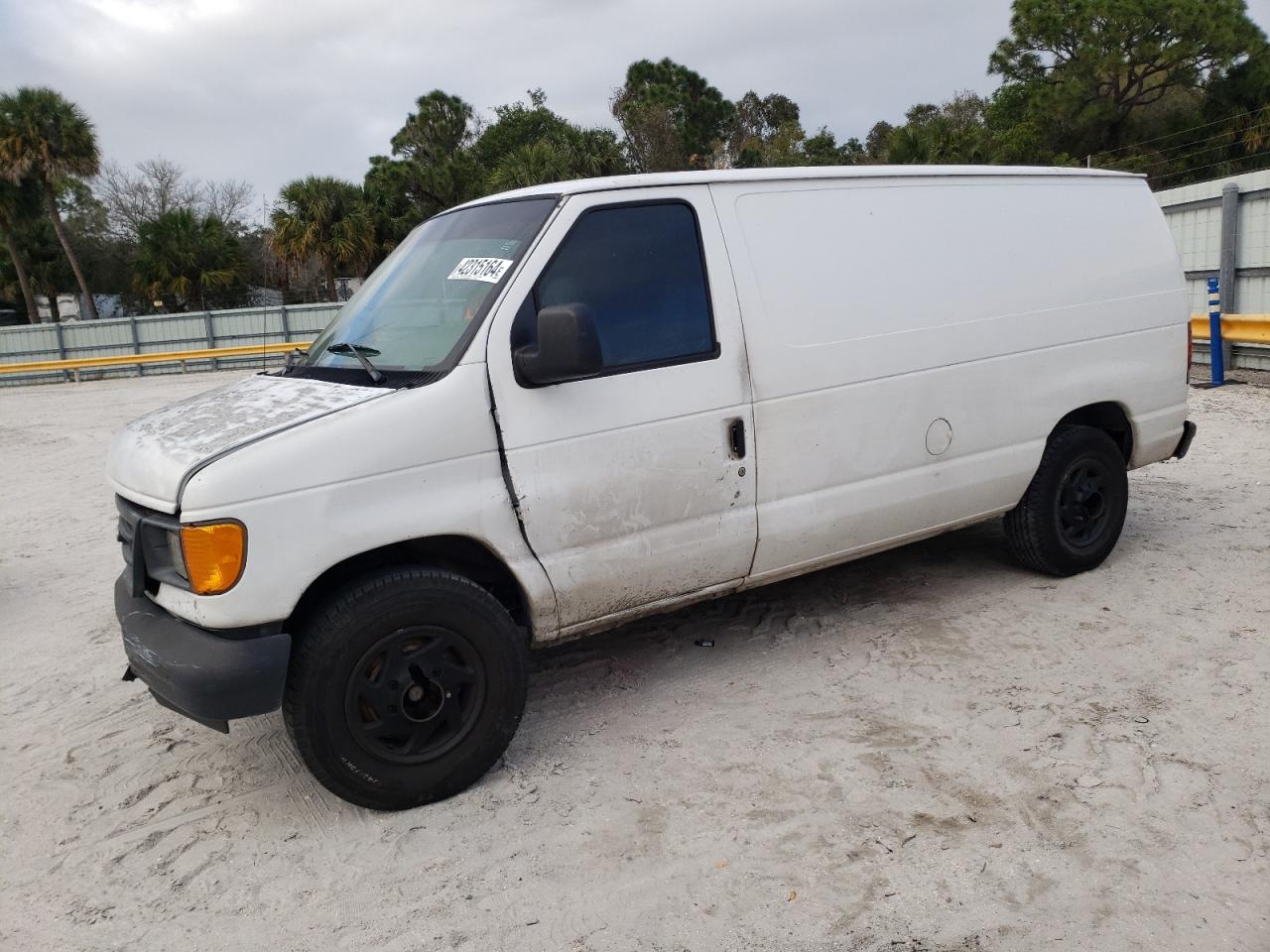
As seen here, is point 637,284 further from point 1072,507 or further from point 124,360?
point 124,360

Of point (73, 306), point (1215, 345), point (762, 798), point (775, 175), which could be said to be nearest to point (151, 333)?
point (73, 306)

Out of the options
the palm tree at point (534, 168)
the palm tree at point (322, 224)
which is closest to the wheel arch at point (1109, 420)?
the palm tree at point (534, 168)

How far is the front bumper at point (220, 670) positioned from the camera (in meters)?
3.01

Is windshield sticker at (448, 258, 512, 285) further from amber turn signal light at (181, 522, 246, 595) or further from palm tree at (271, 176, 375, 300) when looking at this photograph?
palm tree at (271, 176, 375, 300)

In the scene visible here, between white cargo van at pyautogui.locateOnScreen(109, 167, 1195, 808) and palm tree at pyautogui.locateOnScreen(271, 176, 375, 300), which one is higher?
palm tree at pyautogui.locateOnScreen(271, 176, 375, 300)

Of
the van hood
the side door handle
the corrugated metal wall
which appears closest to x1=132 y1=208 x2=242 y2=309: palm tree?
the corrugated metal wall

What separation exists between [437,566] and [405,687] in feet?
1.52

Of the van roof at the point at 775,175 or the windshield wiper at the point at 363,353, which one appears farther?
the van roof at the point at 775,175

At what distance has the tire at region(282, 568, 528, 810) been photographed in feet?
10.3

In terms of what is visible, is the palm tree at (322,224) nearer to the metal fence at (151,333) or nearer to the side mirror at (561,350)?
the metal fence at (151,333)

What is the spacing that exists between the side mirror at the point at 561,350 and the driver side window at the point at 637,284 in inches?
7.5

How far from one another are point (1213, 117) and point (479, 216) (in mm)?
38945

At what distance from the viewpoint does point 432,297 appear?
377cm

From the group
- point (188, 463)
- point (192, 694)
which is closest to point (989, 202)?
point (188, 463)
